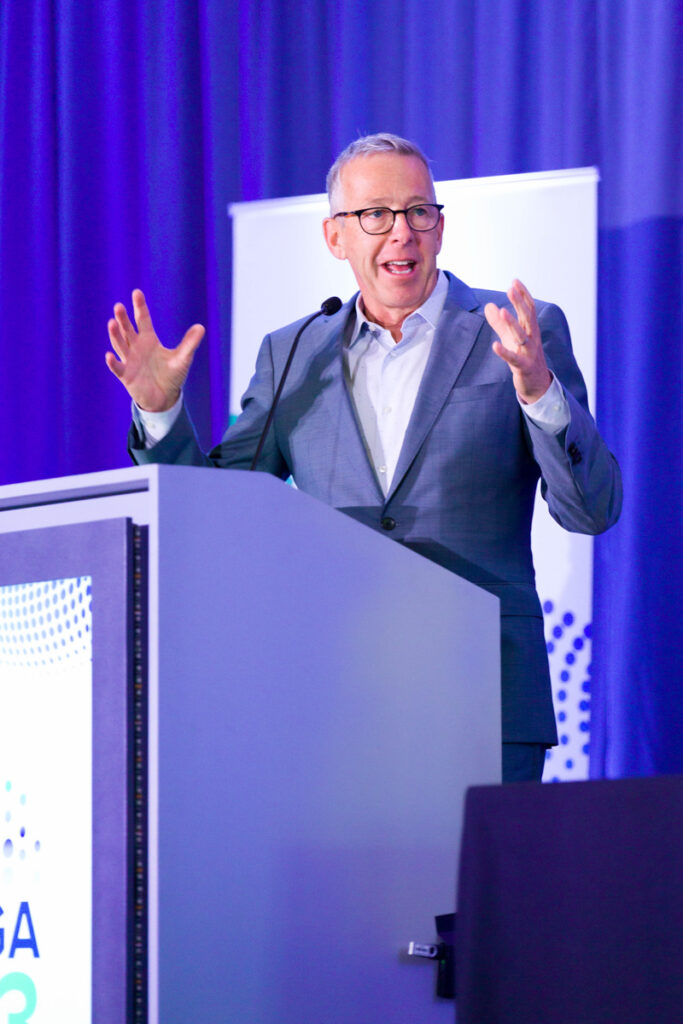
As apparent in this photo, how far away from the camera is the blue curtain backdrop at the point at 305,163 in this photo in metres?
2.84

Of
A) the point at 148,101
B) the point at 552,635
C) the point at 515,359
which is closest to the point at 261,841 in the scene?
the point at 515,359

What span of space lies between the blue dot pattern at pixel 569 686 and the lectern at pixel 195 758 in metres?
1.50

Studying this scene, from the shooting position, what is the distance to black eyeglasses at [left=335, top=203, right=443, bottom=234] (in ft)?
6.93

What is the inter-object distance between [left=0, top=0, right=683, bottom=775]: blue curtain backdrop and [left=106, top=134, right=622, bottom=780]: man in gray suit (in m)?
0.88

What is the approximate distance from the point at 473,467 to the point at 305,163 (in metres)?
1.66

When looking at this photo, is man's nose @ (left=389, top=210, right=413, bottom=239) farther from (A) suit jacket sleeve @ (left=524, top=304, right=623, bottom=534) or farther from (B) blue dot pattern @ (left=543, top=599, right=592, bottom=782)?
(B) blue dot pattern @ (left=543, top=599, right=592, bottom=782)

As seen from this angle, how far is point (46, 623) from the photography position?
1169 mm

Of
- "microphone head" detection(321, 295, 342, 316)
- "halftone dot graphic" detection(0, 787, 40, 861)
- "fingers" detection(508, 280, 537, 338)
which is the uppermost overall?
"microphone head" detection(321, 295, 342, 316)

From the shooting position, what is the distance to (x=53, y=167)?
361 cm

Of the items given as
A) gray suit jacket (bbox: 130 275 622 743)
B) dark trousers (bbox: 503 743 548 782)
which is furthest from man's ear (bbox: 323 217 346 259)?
dark trousers (bbox: 503 743 548 782)

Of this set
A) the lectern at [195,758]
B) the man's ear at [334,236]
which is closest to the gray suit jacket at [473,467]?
the man's ear at [334,236]

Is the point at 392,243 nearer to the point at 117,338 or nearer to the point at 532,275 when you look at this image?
the point at 117,338

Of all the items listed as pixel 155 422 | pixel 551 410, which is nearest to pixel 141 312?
Result: pixel 155 422

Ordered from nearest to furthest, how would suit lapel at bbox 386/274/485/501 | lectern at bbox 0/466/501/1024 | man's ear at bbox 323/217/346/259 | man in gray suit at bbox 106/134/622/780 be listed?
lectern at bbox 0/466/501/1024, man in gray suit at bbox 106/134/622/780, suit lapel at bbox 386/274/485/501, man's ear at bbox 323/217/346/259
